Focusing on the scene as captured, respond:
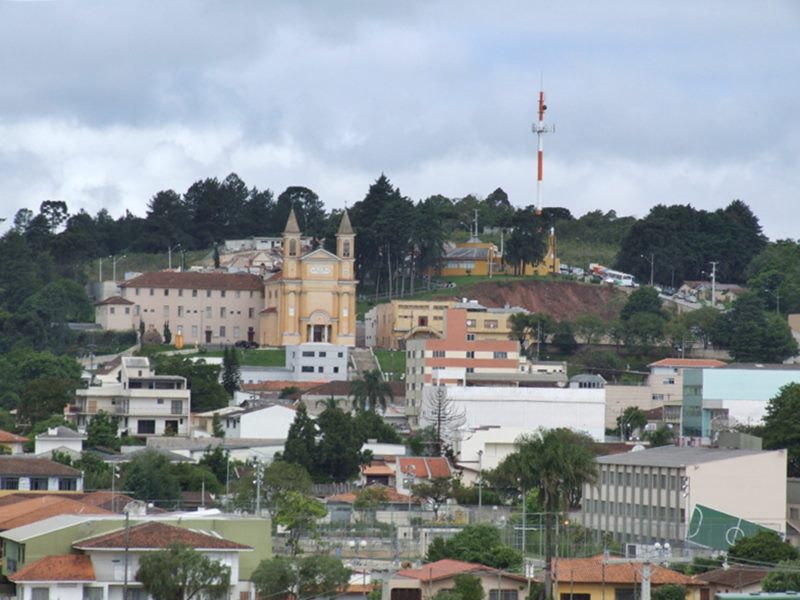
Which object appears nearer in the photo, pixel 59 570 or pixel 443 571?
pixel 59 570

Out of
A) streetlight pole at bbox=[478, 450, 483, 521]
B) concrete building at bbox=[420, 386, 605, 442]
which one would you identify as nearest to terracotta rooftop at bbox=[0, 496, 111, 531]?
streetlight pole at bbox=[478, 450, 483, 521]

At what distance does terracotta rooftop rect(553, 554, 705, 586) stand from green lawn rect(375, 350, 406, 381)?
71.6 meters

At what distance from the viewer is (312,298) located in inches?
5256

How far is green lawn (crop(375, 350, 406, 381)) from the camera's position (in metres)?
126

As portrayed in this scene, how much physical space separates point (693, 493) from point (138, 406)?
4342 cm

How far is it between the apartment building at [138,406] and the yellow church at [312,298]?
84.4 feet

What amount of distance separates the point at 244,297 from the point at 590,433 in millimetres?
40891

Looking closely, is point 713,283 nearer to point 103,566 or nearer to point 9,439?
point 9,439

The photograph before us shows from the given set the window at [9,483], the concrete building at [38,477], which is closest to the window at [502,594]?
the concrete building at [38,477]

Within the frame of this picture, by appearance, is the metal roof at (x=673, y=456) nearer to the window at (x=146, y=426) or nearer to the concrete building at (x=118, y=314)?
the window at (x=146, y=426)

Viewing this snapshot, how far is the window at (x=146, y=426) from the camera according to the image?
106 metres

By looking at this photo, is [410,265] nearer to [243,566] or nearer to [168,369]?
[168,369]

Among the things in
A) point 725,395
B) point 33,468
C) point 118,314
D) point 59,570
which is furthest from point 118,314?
point 59,570

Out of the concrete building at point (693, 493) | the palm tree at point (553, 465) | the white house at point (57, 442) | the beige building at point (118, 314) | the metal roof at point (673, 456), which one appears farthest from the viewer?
the beige building at point (118, 314)
